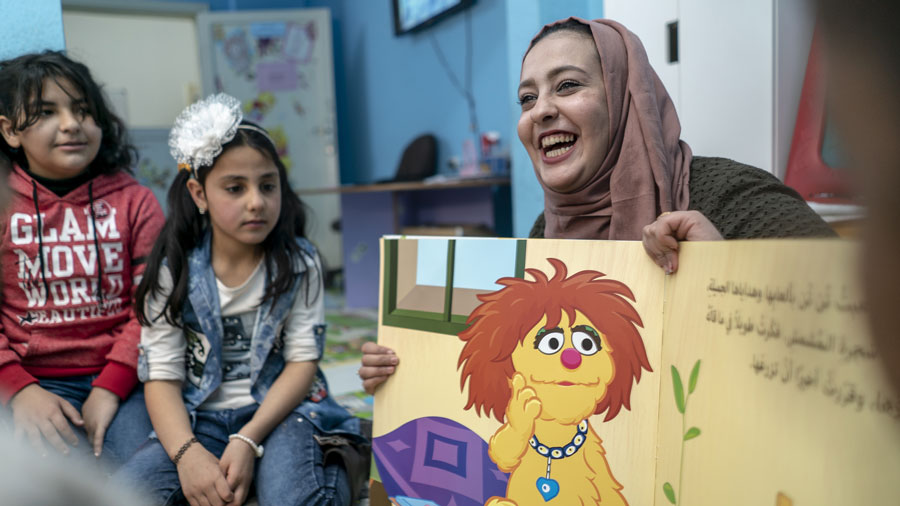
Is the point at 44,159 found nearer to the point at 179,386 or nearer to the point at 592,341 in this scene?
the point at 179,386

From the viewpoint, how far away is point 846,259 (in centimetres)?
31

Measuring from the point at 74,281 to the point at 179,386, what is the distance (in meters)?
0.37

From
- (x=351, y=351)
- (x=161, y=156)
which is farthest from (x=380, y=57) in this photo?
(x=351, y=351)

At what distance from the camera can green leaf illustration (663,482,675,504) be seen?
0.76 meters

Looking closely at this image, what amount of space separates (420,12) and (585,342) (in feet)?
13.1

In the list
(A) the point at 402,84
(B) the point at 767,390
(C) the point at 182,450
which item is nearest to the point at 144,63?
(A) the point at 402,84

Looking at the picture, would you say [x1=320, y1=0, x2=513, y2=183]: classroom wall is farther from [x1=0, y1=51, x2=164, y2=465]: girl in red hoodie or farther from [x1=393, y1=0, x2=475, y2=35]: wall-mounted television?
[x1=0, y1=51, x2=164, y2=465]: girl in red hoodie

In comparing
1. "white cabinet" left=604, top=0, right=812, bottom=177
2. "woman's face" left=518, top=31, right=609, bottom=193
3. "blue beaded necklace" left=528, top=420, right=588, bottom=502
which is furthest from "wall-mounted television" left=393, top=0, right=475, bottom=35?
"blue beaded necklace" left=528, top=420, right=588, bottom=502

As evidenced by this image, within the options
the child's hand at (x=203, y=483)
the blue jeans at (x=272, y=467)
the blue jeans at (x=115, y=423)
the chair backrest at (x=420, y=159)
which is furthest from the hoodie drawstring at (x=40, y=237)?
the chair backrest at (x=420, y=159)

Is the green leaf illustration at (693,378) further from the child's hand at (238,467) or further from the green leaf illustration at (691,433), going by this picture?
the child's hand at (238,467)

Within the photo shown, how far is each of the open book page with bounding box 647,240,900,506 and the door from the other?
4451 millimetres

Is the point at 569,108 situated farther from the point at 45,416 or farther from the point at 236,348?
the point at 45,416

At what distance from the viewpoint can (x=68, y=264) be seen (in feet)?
4.66

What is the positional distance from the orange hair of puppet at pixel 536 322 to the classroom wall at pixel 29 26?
136 centimetres
